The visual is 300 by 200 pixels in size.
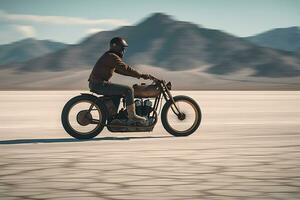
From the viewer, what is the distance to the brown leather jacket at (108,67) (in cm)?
1353

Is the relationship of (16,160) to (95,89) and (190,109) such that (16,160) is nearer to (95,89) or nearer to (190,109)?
(95,89)

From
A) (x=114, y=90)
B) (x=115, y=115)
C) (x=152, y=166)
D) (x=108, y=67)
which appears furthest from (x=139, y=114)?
(x=152, y=166)

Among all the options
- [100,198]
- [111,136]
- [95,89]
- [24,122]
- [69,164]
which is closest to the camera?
[100,198]

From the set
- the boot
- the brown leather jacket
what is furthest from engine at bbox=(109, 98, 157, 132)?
the brown leather jacket

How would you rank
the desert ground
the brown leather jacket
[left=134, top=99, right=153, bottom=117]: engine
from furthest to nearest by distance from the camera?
[left=134, top=99, right=153, bottom=117]: engine, the brown leather jacket, the desert ground

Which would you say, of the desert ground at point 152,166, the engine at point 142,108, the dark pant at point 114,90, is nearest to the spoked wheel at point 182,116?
the desert ground at point 152,166

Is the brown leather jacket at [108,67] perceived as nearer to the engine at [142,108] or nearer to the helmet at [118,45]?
the helmet at [118,45]

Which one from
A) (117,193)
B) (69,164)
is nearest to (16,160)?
(69,164)

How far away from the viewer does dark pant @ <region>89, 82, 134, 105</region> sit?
13.6 meters

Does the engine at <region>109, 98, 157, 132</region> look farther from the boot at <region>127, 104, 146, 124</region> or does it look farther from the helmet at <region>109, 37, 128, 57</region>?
the helmet at <region>109, 37, 128, 57</region>

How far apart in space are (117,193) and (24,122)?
12812 millimetres

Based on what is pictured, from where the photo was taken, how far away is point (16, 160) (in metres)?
10.2

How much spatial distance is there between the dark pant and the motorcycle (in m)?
0.13

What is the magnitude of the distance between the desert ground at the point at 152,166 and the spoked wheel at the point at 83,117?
0.25 m
